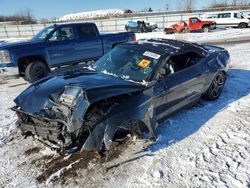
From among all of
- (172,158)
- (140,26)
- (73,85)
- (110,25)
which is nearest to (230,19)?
(140,26)

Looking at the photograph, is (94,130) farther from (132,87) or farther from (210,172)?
(210,172)

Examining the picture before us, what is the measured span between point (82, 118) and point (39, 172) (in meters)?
1.07

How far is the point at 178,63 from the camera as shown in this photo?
526 centimetres

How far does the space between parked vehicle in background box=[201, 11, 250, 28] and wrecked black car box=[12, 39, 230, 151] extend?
78.8 ft

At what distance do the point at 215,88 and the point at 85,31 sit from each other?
18.6 feet

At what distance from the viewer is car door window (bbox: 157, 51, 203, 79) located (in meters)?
4.86

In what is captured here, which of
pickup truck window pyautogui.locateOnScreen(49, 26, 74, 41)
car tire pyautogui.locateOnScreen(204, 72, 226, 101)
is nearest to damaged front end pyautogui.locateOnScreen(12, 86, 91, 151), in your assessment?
car tire pyautogui.locateOnScreen(204, 72, 226, 101)

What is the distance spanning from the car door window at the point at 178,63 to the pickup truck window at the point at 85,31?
537cm

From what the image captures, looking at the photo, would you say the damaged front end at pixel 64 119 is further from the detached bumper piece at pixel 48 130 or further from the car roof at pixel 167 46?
the car roof at pixel 167 46

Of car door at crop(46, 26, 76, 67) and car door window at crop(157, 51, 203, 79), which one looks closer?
car door window at crop(157, 51, 203, 79)

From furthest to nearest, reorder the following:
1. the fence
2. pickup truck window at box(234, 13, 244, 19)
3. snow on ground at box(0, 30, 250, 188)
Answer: the fence
pickup truck window at box(234, 13, 244, 19)
snow on ground at box(0, 30, 250, 188)

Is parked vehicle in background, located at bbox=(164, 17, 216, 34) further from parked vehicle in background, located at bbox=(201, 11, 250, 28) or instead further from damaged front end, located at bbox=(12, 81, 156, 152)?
damaged front end, located at bbox=(12, 81, 156, 152)

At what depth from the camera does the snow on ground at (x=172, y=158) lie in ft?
12.0

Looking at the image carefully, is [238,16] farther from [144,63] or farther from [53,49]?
[144,63]
